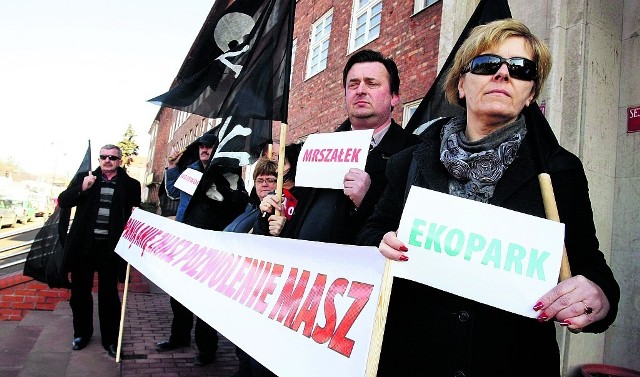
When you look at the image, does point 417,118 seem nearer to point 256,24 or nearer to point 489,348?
point 256,24

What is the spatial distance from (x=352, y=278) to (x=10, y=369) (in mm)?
4321

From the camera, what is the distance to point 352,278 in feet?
5.13

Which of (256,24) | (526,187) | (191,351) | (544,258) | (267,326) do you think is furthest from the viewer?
(191,351)

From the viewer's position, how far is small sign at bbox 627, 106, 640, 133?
3.69m

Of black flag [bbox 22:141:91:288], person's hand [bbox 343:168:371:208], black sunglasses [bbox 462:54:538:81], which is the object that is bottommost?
black flag [bbox 22:141:91:288]

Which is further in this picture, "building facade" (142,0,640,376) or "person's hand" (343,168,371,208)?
"building facade" (142,0,640,376)

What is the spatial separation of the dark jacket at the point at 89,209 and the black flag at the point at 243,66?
1.65 m

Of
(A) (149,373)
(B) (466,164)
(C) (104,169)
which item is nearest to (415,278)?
(B) (466,164)

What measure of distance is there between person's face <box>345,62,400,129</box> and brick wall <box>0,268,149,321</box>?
5.80 metres

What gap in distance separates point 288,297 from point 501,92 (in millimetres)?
1120

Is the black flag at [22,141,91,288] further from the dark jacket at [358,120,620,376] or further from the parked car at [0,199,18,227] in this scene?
the parked car at [0,199,18,227]

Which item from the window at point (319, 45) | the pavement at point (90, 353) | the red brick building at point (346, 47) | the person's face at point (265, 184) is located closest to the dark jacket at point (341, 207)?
the person's face at point (265, 184)

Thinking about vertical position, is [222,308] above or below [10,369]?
above

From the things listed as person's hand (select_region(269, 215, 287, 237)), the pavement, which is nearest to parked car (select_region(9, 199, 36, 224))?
the pavement
